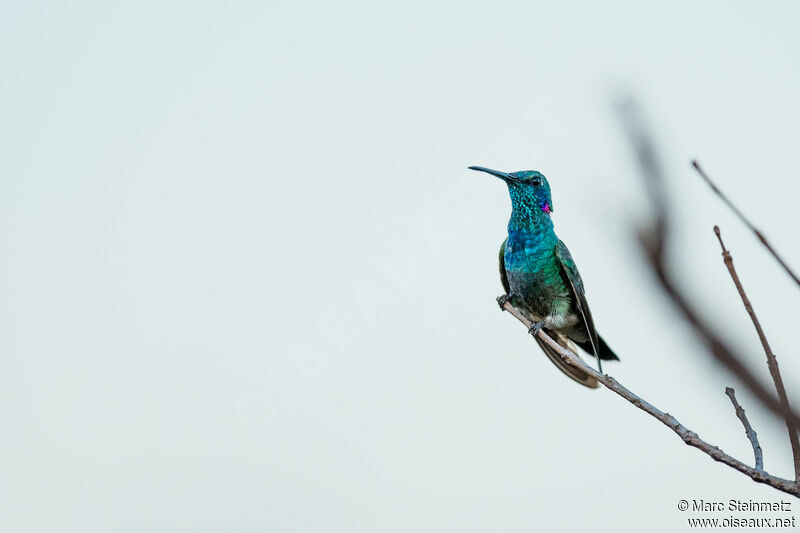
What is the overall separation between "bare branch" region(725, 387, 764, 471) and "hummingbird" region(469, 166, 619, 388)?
3.90 meters

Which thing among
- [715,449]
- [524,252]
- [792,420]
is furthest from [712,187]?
[524,252]

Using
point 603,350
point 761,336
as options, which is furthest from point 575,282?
point 761,336

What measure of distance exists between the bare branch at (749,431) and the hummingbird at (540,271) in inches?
154

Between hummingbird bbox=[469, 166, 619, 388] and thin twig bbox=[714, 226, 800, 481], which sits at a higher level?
hummingbird bbox=[469, 166, 619, 388]

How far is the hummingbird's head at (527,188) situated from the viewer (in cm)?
610

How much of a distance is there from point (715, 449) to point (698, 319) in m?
1.37

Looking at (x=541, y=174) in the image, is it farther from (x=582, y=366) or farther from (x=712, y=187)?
(x=712, y=187)

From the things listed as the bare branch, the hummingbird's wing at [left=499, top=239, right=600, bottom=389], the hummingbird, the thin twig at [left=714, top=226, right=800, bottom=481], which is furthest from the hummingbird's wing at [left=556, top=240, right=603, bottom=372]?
the thin twig at [left=714, top=226, right=800, bottom=481]

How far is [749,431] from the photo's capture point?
206 centimetres

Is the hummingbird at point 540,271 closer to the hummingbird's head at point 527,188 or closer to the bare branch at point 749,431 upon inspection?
the hummingbird's head at point 527,188

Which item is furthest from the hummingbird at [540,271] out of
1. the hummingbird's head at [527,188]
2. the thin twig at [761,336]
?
the thin twig at [761,336]

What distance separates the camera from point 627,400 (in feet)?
7.95

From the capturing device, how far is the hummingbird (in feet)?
20.0

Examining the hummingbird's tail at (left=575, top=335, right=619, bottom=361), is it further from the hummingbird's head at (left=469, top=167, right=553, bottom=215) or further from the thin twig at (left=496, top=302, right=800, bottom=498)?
the thin twig at (left=496, top=302, right=800, bottom=498)
